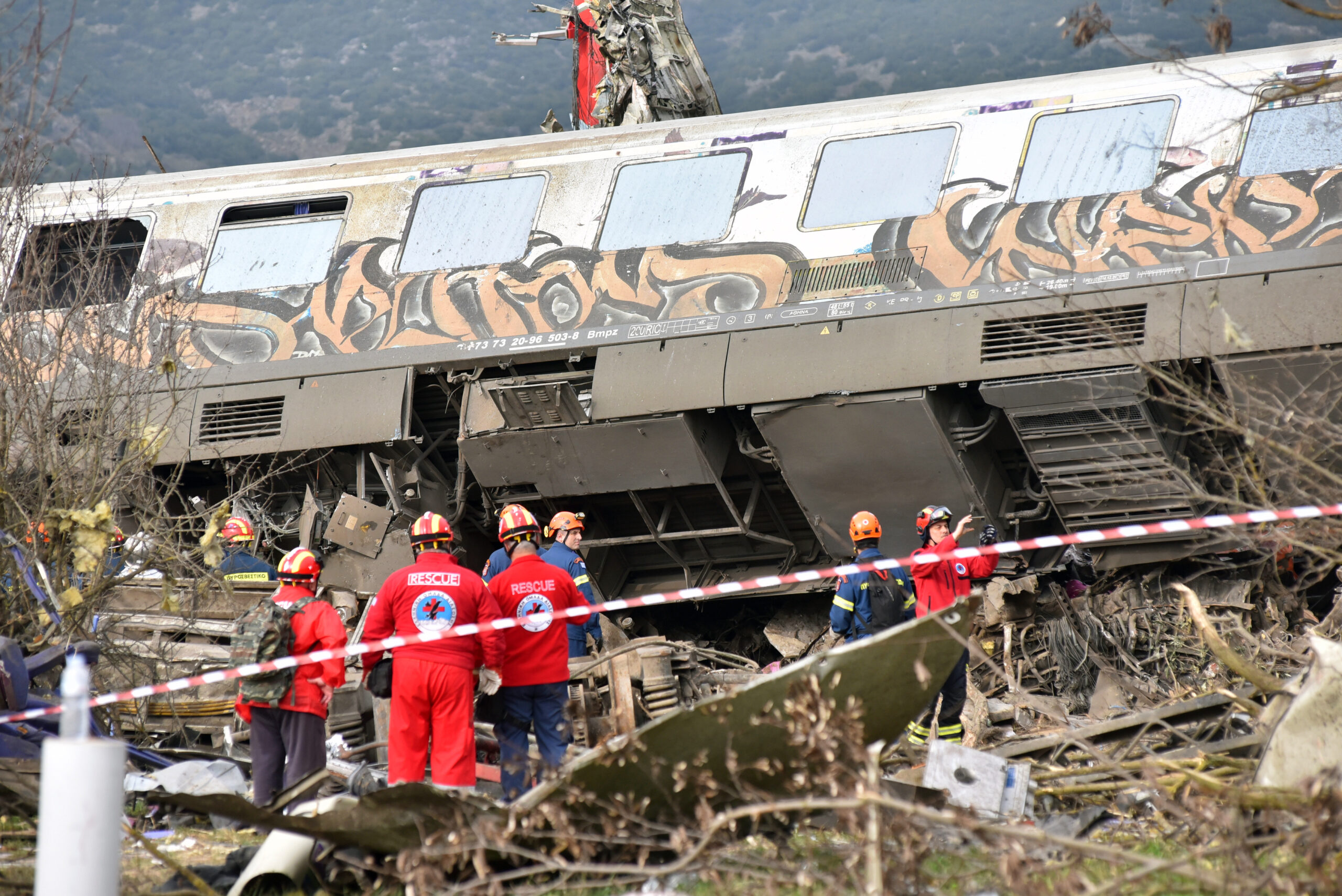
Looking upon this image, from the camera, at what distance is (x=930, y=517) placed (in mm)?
→ 8422

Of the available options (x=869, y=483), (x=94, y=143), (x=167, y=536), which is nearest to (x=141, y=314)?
(x=167, y=536)

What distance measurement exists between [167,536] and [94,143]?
47.5 meters

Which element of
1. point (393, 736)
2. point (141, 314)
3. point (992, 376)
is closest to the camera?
point (393, 736)

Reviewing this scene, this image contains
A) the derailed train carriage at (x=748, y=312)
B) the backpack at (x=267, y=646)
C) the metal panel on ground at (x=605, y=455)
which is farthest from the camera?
the metal panel on ground at (x=605, y=455)

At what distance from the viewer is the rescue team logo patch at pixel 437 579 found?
682 cm

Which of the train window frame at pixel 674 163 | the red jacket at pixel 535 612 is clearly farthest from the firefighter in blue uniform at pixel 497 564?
the train window frame at pixel 674 163

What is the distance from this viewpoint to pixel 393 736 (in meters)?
6.54

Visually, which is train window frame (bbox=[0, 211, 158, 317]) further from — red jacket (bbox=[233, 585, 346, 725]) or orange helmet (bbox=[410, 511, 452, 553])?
orange helmet (bbox=[410, 511, 452, 553])

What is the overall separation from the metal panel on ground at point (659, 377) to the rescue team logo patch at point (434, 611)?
3.21 meters

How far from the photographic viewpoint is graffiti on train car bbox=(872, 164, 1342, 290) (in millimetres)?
8609

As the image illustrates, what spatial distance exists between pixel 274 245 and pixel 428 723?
19.8 feet

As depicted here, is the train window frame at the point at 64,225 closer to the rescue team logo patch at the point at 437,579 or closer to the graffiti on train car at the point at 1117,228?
the rescue team logo patch at the point at 437,579

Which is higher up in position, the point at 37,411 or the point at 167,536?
the point at 37,411

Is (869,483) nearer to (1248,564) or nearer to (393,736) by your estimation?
(1248,564)
